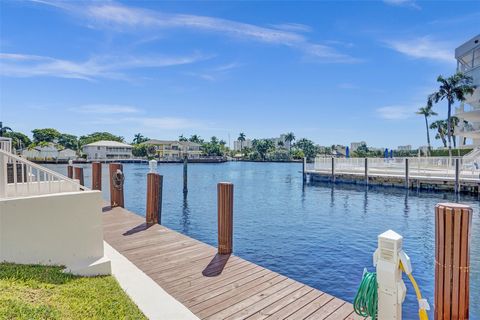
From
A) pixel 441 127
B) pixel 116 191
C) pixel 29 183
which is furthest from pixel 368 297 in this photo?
pixel 441 127

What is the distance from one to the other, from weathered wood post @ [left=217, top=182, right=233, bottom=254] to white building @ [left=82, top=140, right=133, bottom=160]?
8501cm

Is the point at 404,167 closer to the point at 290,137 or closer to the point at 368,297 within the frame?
the point at 368,297

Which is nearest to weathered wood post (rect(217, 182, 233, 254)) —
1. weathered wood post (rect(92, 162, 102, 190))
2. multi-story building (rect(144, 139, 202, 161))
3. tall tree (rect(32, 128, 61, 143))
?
weathered wood post (rect(92, 162, 102, 190))

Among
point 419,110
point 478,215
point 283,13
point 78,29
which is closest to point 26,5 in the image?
point 78,29

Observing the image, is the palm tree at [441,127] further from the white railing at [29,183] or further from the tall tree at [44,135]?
the tall tree at [44,135]

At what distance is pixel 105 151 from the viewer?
82688mm

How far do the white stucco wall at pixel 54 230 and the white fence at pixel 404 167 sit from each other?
2412 centimetres

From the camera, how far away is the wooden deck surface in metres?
3.57

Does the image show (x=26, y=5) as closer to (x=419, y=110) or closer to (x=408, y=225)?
(x=408, y=225)

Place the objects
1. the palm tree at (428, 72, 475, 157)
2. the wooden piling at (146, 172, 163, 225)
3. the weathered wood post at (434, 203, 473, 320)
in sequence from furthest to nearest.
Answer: the palm tree at (428, 72, 475, 157) → the wooden piling at (146, 172, 163, 225) → the weathered wood post at (434, 203, 473, 320)

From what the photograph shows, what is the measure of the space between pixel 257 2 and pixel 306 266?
11917mm

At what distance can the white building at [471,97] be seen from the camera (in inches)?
1277

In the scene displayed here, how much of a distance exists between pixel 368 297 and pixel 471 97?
146ft

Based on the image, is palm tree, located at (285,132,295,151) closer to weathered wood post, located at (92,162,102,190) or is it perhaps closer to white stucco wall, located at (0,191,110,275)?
weathered wood post, located at (92,162,102,190)
